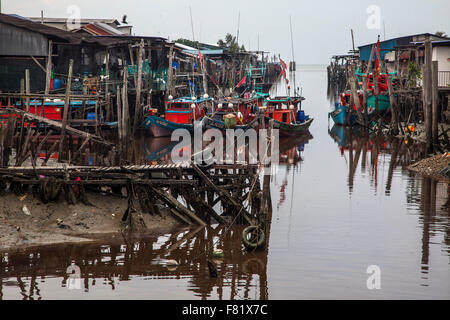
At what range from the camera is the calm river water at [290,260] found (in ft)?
31.8

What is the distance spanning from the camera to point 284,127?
3125 centimetres

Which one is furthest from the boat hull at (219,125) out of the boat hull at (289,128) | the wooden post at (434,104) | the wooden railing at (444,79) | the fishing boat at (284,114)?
the wooden post at (434,104)

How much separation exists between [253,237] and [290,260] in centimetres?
85

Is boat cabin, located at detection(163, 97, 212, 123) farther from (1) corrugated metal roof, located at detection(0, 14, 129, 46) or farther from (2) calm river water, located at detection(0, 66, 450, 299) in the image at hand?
(2) calm river water, located at detection(0, 66, 450, 299)

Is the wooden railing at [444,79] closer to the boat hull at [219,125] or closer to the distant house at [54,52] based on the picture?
the boat hull at [219,125]

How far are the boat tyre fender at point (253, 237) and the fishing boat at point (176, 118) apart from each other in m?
18.7

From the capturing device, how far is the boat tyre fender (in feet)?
37.6

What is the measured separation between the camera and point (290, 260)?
11.3 meters

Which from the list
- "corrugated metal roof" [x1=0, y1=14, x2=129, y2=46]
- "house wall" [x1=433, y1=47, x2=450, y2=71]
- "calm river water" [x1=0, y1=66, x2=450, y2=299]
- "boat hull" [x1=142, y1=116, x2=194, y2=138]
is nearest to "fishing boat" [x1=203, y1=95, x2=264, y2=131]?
"boat hull" [x1=142, y1=116, x2=194, y2=138]

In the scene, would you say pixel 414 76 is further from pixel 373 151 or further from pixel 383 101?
pixel 373 151

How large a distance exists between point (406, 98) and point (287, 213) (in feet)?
61.0

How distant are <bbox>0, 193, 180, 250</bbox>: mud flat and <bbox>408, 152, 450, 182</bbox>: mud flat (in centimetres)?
1020

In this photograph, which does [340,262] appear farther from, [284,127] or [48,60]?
[48,60]
